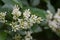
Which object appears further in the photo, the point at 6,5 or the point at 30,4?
the point at 30,4

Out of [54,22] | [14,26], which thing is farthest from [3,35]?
[54,22]

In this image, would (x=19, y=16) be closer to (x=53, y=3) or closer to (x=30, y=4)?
(x=30, y=4)

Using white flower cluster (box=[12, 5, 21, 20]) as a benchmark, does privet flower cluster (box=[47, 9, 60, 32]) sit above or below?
above

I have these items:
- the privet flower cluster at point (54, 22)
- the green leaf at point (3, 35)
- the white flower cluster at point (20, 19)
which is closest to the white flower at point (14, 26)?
the white flower cluster at point (20, 19)

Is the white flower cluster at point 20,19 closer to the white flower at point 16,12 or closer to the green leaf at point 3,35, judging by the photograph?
the white flower at point 16,12

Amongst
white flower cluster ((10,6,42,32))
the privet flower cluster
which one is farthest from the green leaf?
the privet flower cluster

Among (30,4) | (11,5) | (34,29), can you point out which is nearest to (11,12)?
(11,5)

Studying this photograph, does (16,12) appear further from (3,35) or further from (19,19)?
(3,35)

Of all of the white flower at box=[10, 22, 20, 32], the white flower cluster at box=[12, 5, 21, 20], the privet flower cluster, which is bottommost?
the white flower at box=[10, 22, 20, 32]

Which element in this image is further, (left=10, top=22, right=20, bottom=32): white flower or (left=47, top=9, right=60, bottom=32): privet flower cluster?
(left=47, top=9, right=60, bottom=32): privet flower cluster

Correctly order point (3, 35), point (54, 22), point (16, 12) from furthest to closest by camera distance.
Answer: point (54, 22) < point (3, 35) < point (16, 12)

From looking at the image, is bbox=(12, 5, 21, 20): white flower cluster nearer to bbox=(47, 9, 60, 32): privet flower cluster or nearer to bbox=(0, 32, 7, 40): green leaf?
bbox=(0, 32, 7, 40): green leaf
